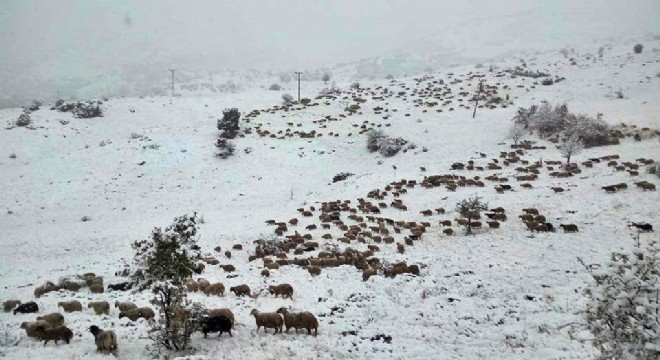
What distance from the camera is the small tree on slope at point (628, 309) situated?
19.2 feet

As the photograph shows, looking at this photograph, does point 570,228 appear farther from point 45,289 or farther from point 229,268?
point 45,289

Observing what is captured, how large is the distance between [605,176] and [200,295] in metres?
31.1

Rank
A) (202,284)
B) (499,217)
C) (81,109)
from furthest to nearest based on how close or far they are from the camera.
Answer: (81,109) → (499,217) → (202,284)

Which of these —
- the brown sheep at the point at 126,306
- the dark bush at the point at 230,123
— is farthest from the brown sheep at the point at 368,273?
the dark bush at the point at 230,123

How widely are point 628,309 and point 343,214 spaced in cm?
2609

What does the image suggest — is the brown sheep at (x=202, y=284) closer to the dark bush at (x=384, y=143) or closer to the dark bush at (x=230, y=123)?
the dark bush at (x=384, y=143)

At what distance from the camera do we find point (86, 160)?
1800 inches

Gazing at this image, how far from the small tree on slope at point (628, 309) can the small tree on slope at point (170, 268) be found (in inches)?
384

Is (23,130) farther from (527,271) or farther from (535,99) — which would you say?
(535,99)

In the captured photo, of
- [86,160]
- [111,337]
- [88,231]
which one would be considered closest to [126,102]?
[86,160]

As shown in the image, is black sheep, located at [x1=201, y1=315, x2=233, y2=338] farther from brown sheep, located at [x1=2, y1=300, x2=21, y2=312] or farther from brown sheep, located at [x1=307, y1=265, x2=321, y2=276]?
brown sheep, located at [x1=2, y1=300, x2=21, y2=312]

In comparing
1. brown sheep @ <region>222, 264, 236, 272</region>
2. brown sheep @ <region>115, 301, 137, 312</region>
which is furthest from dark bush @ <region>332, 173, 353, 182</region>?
brown sheep @ <region>115, 301, 137, 312</region>

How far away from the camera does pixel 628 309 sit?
6266 mm

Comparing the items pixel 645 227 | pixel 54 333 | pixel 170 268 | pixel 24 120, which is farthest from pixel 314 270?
pixel 24 120
